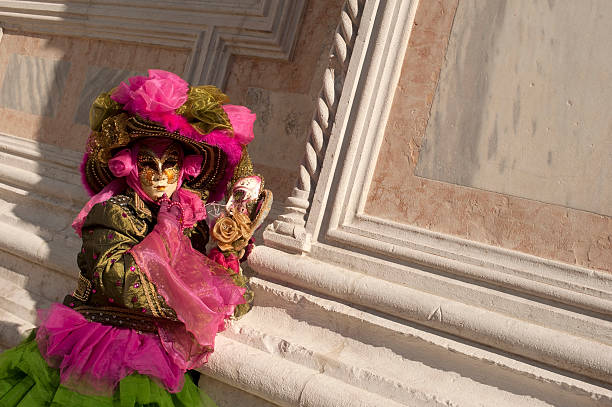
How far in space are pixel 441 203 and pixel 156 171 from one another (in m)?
1.02

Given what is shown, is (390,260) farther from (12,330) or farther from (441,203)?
(12,330)

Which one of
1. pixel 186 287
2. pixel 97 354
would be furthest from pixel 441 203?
pixel 97 354

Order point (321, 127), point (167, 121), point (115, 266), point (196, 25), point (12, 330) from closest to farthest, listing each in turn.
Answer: point (115, 266)
point (167, 121)
point (321, 127)
point (12, 330)
point (196, 25)

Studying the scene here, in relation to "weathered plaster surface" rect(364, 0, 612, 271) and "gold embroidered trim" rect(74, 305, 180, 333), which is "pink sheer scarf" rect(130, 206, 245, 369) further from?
"weathered plaster surface" rect(364, 0, 612, 271)

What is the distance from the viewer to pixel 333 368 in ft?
6.41

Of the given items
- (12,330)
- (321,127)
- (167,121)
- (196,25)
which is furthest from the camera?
(196,25)

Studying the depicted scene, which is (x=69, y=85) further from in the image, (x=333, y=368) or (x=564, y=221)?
(x=564, y=221)

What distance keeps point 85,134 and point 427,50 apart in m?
1.97

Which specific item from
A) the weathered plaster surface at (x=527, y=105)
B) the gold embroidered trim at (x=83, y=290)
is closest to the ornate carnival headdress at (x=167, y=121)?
the gold embroidered trim at (x=83, y=290)

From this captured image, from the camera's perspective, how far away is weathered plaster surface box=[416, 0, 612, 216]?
1.96 m

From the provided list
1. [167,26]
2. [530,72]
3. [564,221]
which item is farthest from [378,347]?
[167,26]

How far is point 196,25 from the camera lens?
3029 millimetres

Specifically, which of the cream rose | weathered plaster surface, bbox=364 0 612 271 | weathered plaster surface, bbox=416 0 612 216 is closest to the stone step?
the cream rose

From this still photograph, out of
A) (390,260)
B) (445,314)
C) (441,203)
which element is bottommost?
(445,314)
